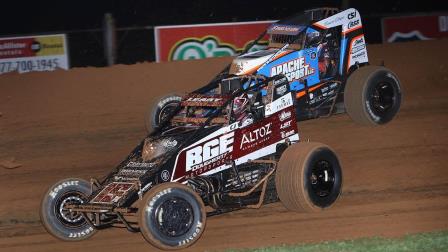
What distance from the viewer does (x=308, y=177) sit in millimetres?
8773

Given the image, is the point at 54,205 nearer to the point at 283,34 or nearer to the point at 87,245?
the point at 87,245

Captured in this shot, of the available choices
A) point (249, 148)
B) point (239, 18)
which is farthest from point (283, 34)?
point (239, 18)

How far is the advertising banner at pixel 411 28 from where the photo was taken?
1828 centimetres

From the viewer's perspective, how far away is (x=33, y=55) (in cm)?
1617

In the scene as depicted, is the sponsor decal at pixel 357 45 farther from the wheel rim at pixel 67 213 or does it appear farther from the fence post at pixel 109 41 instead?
the fence post at pixel 109 41

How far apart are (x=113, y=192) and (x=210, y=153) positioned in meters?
1.07

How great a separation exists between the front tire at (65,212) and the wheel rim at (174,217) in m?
1.27

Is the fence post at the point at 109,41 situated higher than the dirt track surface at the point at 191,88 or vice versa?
the fence post at the point at 109,41

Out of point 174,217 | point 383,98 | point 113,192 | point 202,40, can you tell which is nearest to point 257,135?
point 174,217

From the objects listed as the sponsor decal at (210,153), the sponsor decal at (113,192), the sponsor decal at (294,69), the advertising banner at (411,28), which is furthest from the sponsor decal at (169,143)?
the advertising banner at (411,28)

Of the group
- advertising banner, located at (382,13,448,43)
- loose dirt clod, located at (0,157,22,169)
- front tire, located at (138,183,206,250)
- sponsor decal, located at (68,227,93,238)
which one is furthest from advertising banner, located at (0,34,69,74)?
front tire, located at (138,183,206,250)

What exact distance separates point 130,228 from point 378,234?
2.56 metres

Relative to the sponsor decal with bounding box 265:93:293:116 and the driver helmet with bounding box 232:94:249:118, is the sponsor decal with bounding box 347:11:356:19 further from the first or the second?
the driver helmet with bounding box 232:94:249:118

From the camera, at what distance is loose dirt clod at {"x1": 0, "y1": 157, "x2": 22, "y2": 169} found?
1214 centimetres
